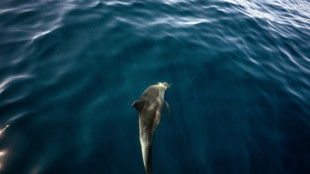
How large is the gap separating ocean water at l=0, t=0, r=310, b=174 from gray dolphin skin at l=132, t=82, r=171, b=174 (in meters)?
0.58

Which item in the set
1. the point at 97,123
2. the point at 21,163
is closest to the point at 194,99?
the point at 97,123

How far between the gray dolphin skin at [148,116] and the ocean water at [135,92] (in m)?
0.58

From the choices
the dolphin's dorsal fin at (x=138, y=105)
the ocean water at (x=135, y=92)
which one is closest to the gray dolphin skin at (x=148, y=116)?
the dolphin's dorsal fin at (x=138, y=105)

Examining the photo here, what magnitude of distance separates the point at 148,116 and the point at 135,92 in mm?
1328

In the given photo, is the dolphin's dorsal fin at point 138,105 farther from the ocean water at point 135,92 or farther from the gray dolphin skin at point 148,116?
the ocean water at point 135,92

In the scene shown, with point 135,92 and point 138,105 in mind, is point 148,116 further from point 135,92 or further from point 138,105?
point 135,92

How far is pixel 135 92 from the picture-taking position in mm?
4746

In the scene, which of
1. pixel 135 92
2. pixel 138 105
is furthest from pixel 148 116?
pixel 135 92

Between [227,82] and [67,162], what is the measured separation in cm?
514

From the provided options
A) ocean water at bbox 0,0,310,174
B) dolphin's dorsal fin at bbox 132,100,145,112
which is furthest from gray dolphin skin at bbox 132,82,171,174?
ocean water at bbox 0,0,310,174

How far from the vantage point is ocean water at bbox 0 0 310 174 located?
3.61 metres

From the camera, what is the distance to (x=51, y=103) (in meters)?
4.08

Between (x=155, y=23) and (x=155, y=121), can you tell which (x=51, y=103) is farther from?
(x=155, y=23)

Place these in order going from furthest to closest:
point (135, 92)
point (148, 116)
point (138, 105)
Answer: point (135, 92) < point (138, 105) < point (148, 116)
